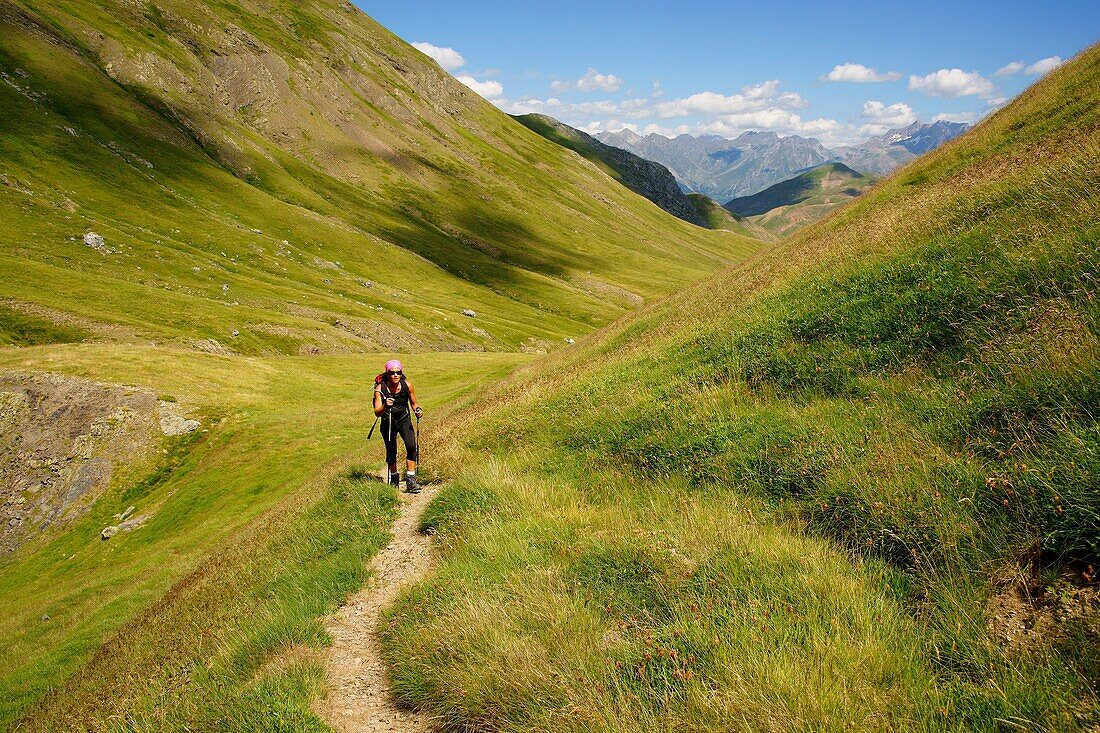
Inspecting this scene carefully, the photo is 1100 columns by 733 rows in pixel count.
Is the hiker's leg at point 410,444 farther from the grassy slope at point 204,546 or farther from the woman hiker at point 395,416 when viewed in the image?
the grassy slope at point 204,546

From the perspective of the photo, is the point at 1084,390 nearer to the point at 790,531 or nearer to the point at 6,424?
the point at 790,531

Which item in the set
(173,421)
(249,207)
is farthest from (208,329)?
(249,207)

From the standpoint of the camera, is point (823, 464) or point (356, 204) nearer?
point (823, 464)

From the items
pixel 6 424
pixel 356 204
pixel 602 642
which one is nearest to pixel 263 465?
pixel 6 424

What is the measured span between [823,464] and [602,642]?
12.0ft

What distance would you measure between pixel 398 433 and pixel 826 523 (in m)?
10.9

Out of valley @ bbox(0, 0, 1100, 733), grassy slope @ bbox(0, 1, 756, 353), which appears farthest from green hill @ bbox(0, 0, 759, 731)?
grassy slope @ bbox(0, 1, 756, 353)

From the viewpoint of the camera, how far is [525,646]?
5.24m

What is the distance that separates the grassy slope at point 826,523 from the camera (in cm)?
405

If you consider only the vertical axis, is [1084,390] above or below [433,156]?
below

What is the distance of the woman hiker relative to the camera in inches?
551

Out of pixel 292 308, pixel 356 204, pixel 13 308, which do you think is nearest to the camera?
pixel 13 308

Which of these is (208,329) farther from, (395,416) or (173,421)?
(395,416)

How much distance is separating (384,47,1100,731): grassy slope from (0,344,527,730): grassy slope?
2765 mm
